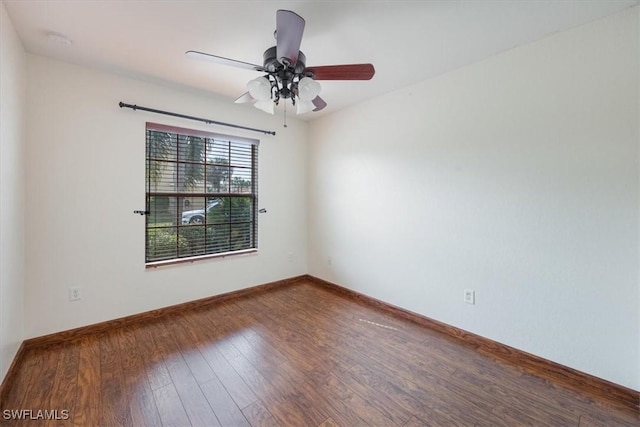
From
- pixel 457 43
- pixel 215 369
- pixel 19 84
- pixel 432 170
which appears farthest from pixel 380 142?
pixel 19 84

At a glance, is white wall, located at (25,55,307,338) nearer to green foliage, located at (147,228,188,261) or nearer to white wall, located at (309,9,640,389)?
green foliage, located at (147,228,188,261)

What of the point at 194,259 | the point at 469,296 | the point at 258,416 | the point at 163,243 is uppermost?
the point at 163,243

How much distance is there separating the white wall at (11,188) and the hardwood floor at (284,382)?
1.07 feet

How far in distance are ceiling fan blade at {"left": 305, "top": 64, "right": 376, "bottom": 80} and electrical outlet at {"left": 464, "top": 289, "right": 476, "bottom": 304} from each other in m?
1.97

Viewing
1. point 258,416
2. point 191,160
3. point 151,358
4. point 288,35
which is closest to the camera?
point 288,35

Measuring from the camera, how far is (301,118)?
389 cm

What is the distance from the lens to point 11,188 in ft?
6.04

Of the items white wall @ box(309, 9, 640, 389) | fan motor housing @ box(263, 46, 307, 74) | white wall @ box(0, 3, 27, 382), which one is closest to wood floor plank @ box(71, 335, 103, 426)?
white wall @ box(0, 3, 27, 382)

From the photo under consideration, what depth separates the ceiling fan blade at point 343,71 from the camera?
1657 millimetres

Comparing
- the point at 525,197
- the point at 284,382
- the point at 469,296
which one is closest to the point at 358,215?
the point at 469,296

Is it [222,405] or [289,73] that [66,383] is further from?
[289,73]

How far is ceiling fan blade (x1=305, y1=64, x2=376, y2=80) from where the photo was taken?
1.66 m

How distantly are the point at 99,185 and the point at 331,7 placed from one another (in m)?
2.44

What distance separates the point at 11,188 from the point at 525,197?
369cm
